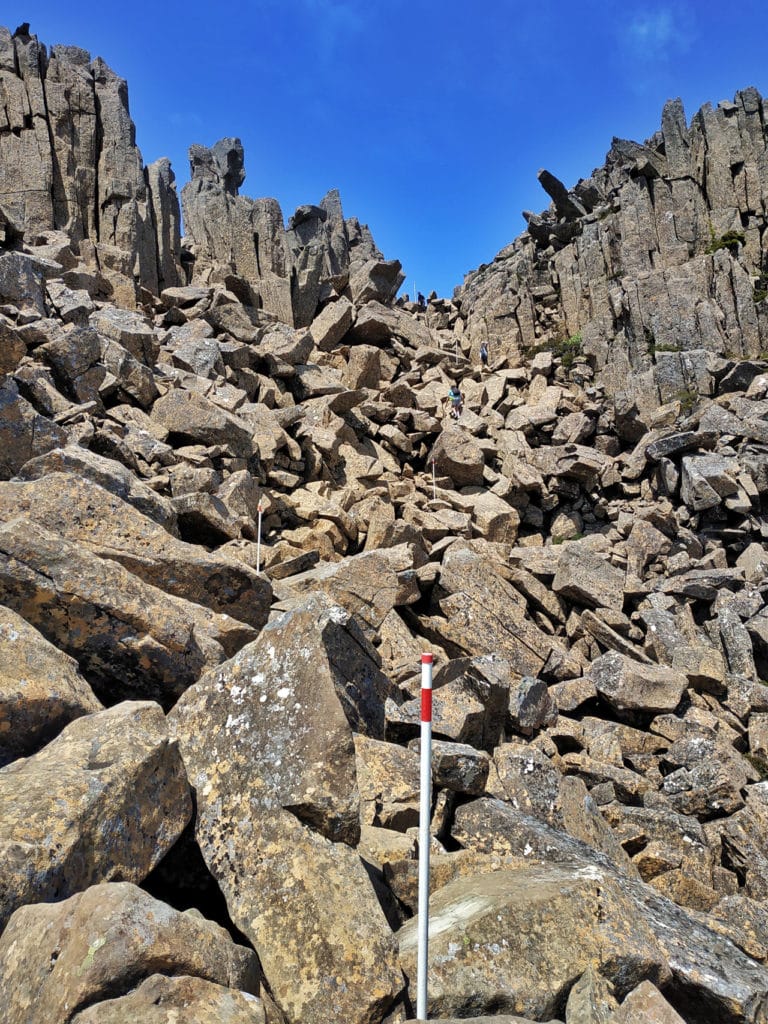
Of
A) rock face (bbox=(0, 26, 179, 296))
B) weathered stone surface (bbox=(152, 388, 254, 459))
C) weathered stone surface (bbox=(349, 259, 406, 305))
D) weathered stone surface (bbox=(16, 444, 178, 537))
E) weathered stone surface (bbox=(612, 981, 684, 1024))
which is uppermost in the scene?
rock face (bbox=(0, 26, 179, 296))

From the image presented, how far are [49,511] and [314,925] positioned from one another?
6.37m

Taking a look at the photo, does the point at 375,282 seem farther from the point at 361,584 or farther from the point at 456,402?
the point at 361,584

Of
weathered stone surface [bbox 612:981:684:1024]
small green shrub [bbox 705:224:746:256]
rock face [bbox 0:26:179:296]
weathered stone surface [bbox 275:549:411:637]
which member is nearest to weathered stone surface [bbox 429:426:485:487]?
weathered stone surface [bbox 275:549:411:637]

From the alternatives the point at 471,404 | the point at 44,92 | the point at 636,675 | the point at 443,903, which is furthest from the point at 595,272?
the point at 443,903

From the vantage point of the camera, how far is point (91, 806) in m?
4.61

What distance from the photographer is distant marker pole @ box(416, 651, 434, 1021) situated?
4.53m

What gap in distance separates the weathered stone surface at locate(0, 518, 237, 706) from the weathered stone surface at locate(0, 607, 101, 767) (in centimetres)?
63

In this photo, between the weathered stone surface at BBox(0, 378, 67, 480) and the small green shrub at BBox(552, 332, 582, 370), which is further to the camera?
the small green shrub at BBox(552, 332, 582, 370)

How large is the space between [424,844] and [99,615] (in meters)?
4.00

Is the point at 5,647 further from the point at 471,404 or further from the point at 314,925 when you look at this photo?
the point at 471,404

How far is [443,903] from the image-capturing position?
18.9 feet

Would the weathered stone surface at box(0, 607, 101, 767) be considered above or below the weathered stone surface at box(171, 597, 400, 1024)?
above

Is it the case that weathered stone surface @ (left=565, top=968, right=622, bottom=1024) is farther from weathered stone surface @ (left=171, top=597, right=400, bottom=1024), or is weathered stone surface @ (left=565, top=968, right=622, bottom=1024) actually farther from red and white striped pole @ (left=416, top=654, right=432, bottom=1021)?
weathered stone surface @ (left=171, top=597, right=400, bottom=1024)

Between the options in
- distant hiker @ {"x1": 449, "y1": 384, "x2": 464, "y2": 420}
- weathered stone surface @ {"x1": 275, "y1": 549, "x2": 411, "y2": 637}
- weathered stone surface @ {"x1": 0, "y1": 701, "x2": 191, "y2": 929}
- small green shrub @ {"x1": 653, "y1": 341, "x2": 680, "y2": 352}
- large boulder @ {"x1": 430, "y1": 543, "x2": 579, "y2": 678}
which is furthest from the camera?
small green shrub @ {"x1": 653, "y1": 341, "x2": 680, "y2": 352}
